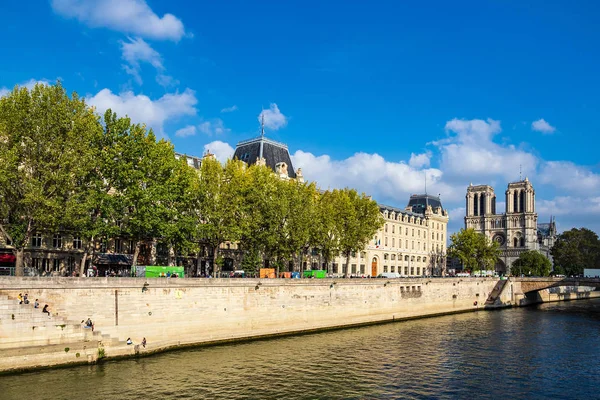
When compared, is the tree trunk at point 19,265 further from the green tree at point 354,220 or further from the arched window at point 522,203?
the arched window at point 522,203

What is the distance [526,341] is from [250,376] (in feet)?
113

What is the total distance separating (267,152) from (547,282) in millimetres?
61186

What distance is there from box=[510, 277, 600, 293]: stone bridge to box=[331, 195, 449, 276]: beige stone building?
29239mm

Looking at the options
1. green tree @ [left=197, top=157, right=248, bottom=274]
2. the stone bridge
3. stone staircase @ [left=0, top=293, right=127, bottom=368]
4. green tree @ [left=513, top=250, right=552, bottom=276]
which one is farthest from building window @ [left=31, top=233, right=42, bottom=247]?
green tree @ [left=513, top=250, right=552, bottom=276]

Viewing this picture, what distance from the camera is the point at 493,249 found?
140 metres

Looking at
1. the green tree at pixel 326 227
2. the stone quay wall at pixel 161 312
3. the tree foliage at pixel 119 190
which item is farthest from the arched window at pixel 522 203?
the tree foliage at pixel 119 190

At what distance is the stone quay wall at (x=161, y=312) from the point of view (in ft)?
132

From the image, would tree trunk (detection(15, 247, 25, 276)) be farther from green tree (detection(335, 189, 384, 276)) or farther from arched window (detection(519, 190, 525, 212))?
arched window (detection(519, 190, 525, 212))

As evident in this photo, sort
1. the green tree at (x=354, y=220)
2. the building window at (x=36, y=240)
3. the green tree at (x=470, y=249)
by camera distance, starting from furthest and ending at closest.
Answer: the green tree at (x=470, y=249) → the green tree at (x=354, y=220) → the building window at (x=36, y=240)

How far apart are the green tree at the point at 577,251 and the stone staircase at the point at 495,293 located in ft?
264

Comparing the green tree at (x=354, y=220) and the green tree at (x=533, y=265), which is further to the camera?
the green tree at (x=533, y=265)

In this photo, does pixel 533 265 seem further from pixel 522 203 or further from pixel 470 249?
pixel 470 249

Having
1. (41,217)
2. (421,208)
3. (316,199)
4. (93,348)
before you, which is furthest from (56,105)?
(421,208)

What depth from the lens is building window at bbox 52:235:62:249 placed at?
65.2m
